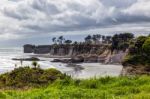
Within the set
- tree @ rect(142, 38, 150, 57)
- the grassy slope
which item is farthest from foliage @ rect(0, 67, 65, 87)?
tree @ rect(142, 38, 150, 57)

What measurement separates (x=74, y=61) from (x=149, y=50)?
85737 mm

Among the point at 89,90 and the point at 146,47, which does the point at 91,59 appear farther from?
the point at 89,90

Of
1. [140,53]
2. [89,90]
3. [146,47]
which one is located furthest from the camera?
[140,53]

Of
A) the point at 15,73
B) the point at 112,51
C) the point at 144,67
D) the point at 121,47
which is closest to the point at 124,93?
the point at 15,73

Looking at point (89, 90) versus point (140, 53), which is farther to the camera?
point (140, 53)

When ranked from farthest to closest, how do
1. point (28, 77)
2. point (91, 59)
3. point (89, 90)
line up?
point (91, 59) → point (28, 77) → point (89, 90)

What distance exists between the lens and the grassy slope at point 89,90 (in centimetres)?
2093

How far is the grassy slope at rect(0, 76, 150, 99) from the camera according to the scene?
68.7ft

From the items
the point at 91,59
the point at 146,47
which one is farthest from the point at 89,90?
the point at 91,59

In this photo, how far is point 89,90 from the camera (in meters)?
23.5

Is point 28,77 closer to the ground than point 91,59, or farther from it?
farther from it

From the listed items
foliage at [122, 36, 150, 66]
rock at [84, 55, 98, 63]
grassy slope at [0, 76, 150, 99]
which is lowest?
rock at [84, 55, 98, 63]

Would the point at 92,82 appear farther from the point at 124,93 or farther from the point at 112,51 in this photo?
the point at 112,51

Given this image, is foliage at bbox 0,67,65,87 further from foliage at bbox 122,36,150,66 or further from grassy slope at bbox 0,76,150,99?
foliage at bbox 122,36,150,66
